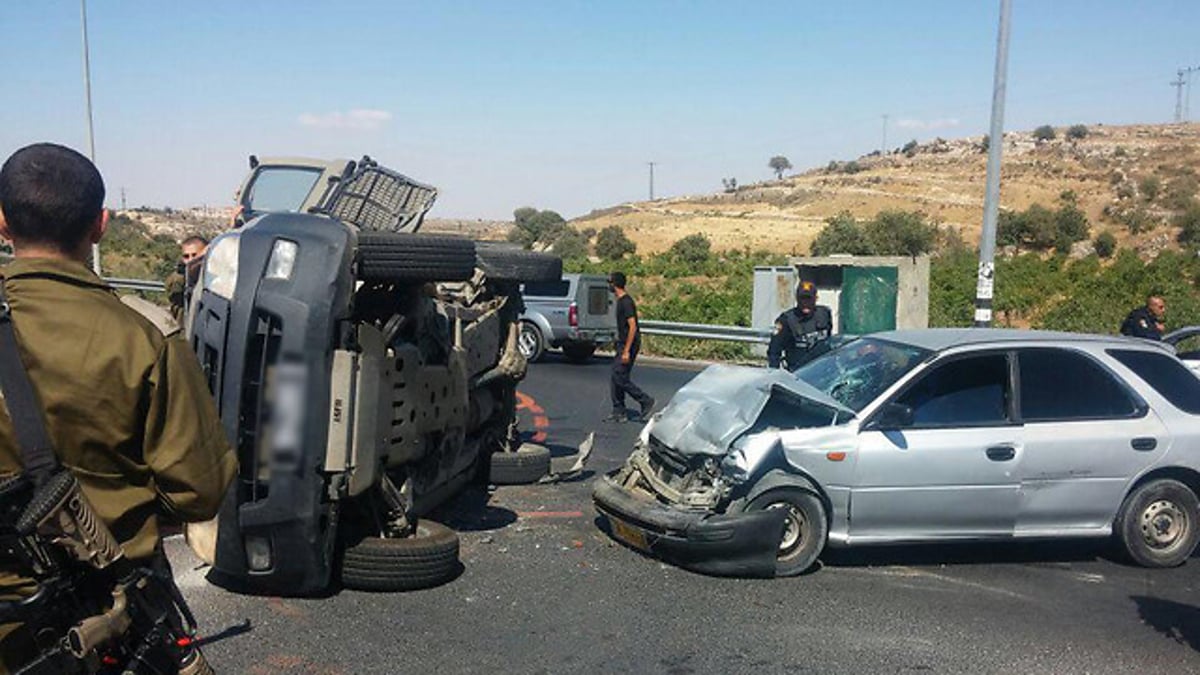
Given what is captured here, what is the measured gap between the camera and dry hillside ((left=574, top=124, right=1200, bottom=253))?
6288cm

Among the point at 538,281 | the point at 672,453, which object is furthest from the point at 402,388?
the point at 538,281

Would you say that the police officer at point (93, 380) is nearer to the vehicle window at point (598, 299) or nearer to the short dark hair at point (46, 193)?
the short dark hair at point (46, 193)

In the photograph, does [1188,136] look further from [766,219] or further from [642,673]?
[642,673]

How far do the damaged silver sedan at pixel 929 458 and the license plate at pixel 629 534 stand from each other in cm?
1

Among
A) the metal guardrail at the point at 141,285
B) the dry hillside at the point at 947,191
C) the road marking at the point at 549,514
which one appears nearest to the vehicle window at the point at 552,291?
the metal guardrail at the point at 141,285

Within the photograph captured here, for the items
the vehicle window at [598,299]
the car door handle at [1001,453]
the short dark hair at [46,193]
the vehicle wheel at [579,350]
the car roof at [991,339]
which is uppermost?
the short dark hair at [46,193]

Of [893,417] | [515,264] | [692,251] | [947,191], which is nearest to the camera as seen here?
[893,417]

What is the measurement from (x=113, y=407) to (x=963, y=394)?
5.73m

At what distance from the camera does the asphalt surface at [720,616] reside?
→ 5.20 metres

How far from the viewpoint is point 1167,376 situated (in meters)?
7.23

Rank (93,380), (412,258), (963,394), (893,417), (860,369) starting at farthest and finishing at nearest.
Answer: (860,369) < (963,394) < (893,417) < (412,258) < (93,380)

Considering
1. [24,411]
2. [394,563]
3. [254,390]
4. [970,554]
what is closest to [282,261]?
[254,390]

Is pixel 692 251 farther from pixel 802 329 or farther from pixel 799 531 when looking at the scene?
pixel 799 531

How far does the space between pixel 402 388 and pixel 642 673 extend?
2148mm
